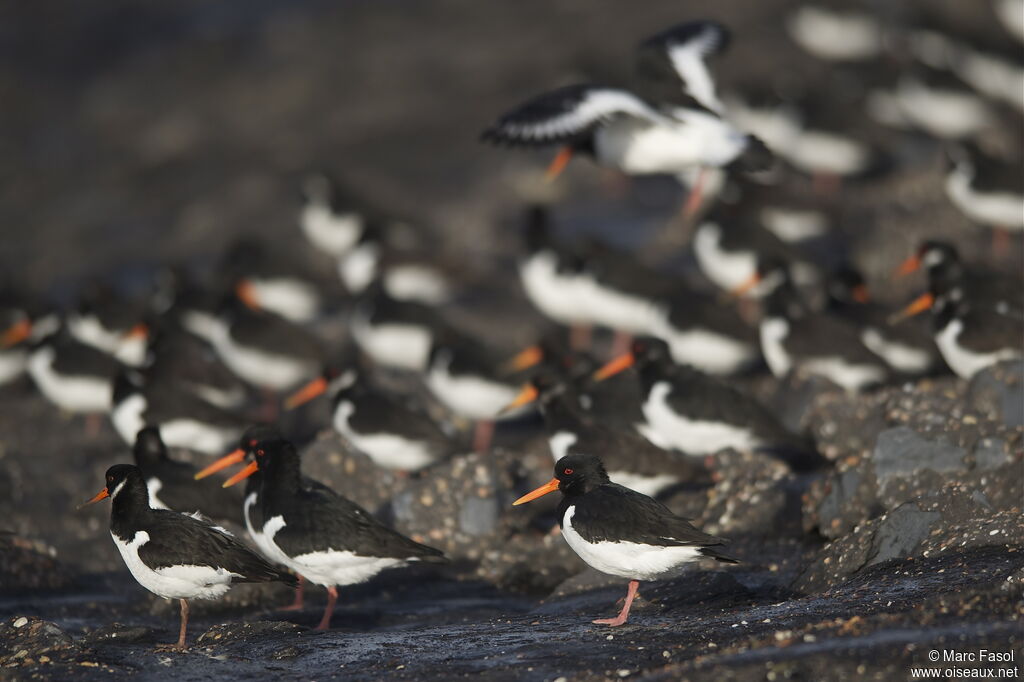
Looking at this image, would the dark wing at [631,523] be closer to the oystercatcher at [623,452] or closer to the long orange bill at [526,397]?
the oystercatcher at [623,452]

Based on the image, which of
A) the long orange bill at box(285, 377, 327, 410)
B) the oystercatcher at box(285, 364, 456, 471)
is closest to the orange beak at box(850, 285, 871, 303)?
the oystercatcher at box(285, 364, 456, 471)

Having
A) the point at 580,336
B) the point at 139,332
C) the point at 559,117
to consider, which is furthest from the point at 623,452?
the point at 139,332

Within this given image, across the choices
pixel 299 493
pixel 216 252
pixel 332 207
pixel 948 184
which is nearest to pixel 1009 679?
pixel 299 493

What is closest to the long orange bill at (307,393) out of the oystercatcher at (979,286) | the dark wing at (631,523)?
the dark wing at (631,523)

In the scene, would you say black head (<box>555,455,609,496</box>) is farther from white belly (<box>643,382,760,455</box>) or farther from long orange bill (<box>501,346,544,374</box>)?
long orange bill (<box>501,346,544,374</box>)

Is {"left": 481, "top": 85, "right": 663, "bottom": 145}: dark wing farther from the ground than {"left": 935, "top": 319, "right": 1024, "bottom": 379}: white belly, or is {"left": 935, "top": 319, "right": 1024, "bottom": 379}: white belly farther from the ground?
{"left": 481, "top": 85, "right": 663, "bottom": 145}: dark wing

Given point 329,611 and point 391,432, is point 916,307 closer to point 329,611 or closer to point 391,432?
point 391,432

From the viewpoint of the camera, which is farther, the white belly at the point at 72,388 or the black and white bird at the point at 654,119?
the white belly at the point at 72,388
